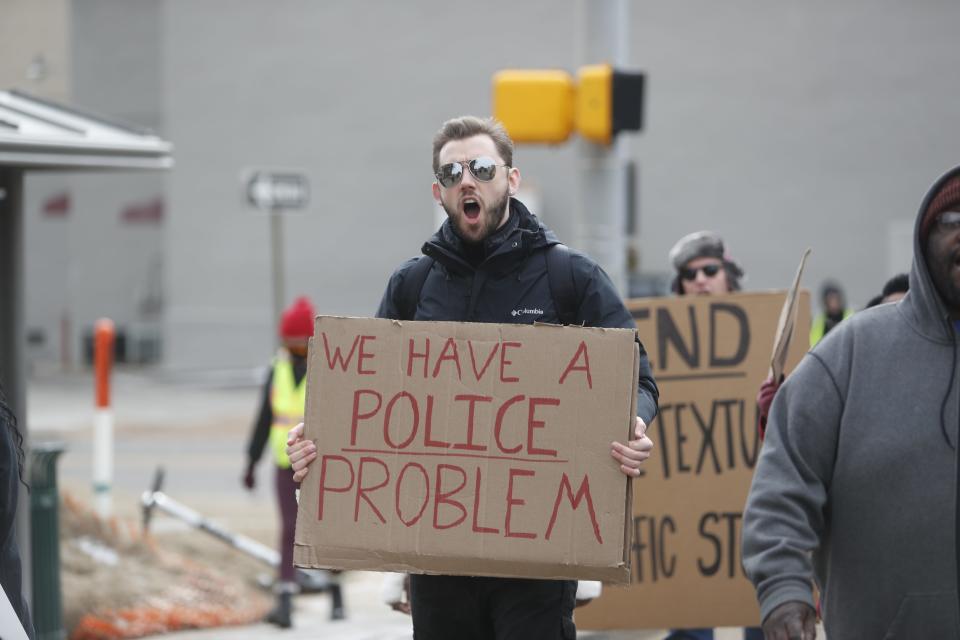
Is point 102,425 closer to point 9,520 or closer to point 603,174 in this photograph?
point 603,174

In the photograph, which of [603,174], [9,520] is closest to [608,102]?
[603,174]

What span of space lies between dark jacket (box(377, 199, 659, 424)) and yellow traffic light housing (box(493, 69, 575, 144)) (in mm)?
5658

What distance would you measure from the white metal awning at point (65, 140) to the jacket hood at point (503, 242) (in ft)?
8.96

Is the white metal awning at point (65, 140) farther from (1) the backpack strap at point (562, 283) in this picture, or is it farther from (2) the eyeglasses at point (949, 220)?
(2) the eyeglasses at point (949, 220)

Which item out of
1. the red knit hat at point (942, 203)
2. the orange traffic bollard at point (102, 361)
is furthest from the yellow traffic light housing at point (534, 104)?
the red knit hat at point (942, 203)

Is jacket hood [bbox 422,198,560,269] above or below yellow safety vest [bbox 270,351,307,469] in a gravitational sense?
above

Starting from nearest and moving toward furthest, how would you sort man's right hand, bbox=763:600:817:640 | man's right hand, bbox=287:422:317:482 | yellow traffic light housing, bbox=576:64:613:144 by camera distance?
man's right hand, bbox=763:600:817:640, man's right hand, bbox=287:422:317:482, yellow traffic light housing, bbox=576:64:613:144

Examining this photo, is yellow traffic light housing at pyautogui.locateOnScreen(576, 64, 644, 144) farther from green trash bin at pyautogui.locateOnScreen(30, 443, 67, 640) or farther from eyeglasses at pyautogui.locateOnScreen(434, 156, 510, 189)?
eyeglasses at pyautogui.locateOnScreen(434, 156, 510, 189)

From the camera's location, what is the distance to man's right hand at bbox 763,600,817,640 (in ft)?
9.71

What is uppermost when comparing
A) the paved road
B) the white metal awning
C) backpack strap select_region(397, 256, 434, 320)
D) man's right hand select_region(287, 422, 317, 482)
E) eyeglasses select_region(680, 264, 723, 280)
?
the white metal awning

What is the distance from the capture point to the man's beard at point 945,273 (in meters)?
3.03

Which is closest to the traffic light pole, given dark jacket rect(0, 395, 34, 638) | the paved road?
the paved road

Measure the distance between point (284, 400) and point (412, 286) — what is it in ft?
15.2

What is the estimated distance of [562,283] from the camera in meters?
3.77
